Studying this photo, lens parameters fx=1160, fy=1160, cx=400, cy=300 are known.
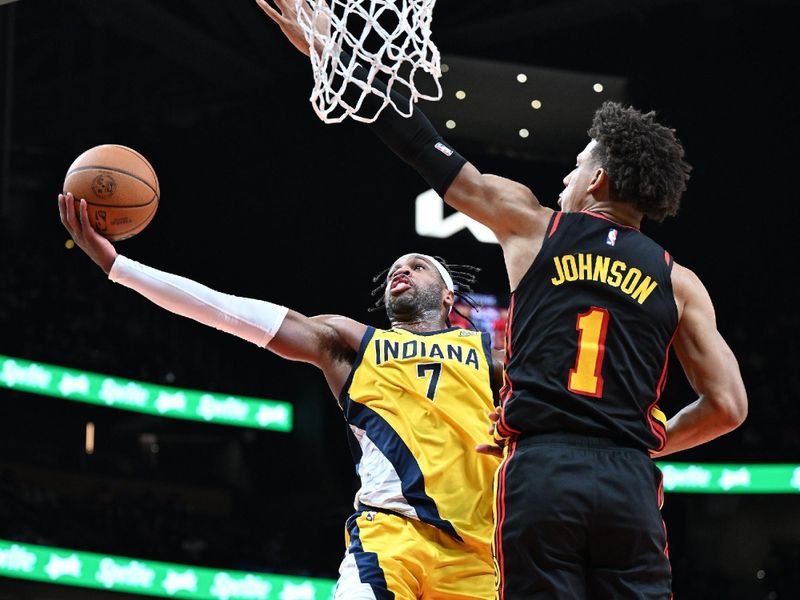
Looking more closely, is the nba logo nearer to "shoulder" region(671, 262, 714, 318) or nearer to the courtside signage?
"shoulder" region(671, 262, 714, 318)

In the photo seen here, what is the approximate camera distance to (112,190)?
4.20m

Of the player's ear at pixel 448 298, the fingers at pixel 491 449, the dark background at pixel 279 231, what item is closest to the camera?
the fingers at pixel 491 449

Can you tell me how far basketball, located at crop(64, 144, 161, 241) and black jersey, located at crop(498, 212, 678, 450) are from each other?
66.1 inches

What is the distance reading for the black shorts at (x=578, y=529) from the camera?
9.61 ft

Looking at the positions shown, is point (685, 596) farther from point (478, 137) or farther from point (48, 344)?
point (48, 344)

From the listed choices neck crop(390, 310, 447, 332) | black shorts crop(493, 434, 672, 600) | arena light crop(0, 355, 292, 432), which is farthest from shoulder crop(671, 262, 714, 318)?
arena light crop(0, 355, 292, 432)

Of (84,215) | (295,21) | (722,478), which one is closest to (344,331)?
(84,215)

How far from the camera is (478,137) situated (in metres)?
15.3

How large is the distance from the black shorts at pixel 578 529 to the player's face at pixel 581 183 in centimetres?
74

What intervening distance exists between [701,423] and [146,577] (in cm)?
1069

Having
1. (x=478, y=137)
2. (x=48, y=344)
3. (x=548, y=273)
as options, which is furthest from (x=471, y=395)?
(x=478, y=137)

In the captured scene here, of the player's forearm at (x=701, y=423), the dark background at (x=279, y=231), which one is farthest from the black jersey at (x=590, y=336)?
the dark background at (x=279, y=231)

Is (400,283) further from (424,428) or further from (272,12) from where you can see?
(272,12)

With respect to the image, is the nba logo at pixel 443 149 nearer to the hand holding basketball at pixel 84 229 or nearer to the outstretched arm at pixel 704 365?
the outstretched arm at pixel 704 365
